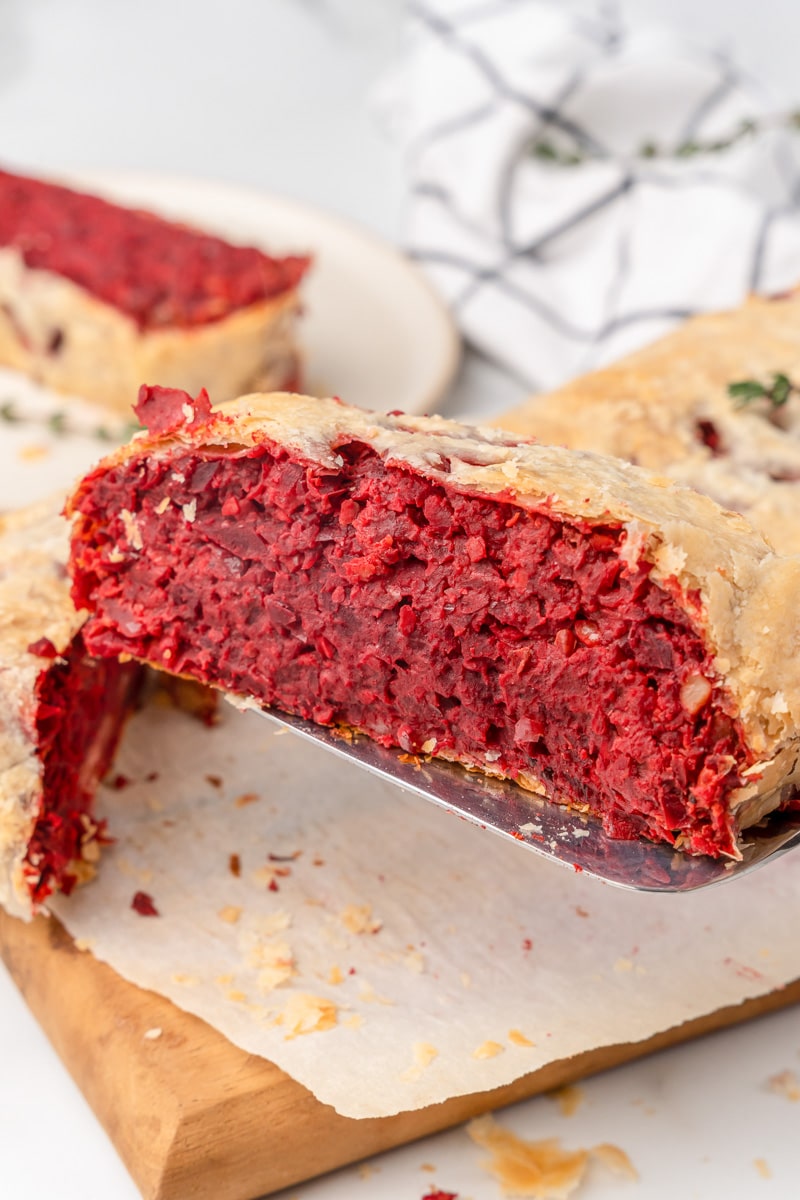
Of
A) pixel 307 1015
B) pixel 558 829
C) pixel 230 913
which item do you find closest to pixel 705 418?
pixel 558 829

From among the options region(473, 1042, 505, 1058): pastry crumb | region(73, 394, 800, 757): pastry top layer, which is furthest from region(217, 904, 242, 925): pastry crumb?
region(73, 394, 800, 757): pastry top layer

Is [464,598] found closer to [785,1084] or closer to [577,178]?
[785,1084]

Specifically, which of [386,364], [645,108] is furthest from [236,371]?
[645,108]

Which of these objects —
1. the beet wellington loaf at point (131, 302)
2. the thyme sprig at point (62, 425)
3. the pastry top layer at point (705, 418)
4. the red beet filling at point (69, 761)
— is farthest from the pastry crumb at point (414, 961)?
the beet wellington loaf at point (131, 302)

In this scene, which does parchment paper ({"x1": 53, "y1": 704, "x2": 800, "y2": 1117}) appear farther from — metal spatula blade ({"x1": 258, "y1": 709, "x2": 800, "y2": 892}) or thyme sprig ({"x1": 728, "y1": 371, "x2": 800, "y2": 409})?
thyme sprig ({"x1": 728, "y1": 371, "x2": 800, "y2": 409})

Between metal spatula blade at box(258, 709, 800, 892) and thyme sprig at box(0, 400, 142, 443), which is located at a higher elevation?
metal spatula blade at box(258, 709, 800, 892)

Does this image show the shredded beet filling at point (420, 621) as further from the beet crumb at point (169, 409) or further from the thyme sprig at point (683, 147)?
the thyme sprig at point (683, 147)

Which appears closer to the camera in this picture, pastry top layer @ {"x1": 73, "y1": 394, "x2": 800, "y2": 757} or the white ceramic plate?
pastry top layer @ {"x1": 73, "y1": 394, "x2": 800, "y2": 757}
